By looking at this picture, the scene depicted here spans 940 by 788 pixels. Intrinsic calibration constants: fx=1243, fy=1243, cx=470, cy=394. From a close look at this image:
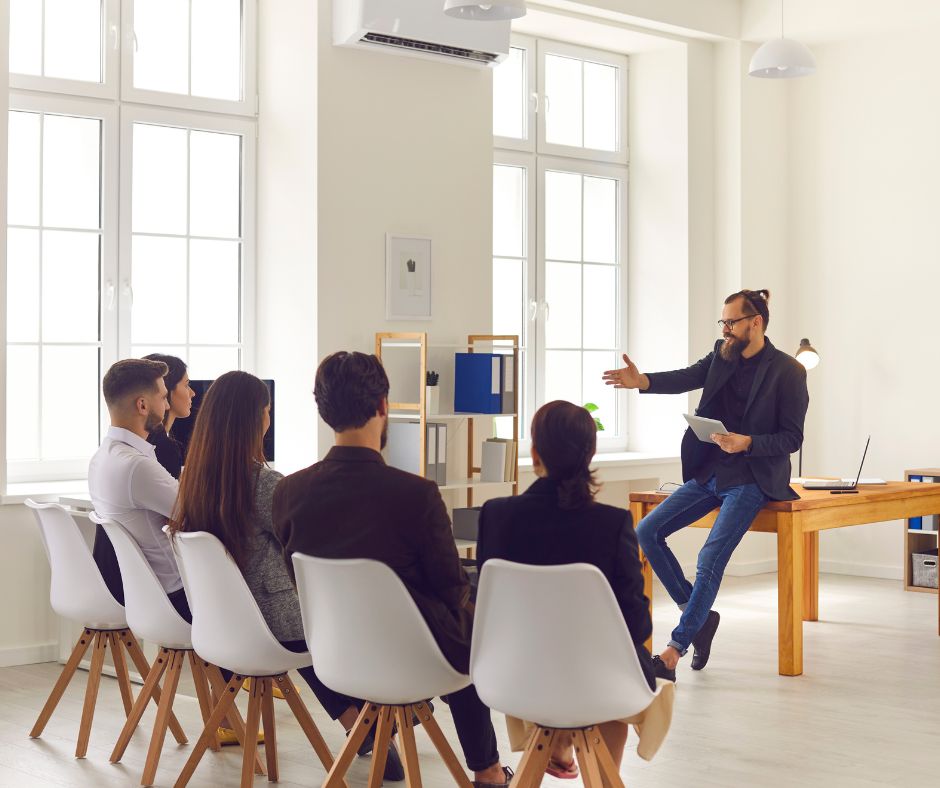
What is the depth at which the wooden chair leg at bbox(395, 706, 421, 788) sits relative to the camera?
3053mm

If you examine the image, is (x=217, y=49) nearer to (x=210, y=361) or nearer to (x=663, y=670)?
(x=210, y=361)

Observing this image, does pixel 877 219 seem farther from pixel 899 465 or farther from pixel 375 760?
pixel 375 760

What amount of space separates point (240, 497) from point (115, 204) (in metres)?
2.97

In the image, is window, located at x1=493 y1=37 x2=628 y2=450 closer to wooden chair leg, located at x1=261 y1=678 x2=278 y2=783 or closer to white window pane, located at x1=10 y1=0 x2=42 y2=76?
white window pane, located at x1=10 y1=0 x2=42 y2=76

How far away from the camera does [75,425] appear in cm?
586

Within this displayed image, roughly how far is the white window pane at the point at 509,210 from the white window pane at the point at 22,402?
284 centimetres

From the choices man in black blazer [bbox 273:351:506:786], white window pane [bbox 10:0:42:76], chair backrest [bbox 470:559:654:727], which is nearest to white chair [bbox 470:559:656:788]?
chair backrest [bbox 470:559:654:727]

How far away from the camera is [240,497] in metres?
3.39

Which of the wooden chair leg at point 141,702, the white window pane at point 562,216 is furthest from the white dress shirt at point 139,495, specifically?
the white window pane at point 562,216

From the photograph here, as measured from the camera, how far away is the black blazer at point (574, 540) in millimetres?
2818

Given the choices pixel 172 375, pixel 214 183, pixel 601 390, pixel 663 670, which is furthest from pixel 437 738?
pixel 601 390

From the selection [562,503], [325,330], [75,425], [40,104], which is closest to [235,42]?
[40,104]

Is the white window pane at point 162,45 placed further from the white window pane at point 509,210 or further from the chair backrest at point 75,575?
the chair backrest at point 75,575

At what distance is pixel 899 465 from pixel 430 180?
3.39 m
